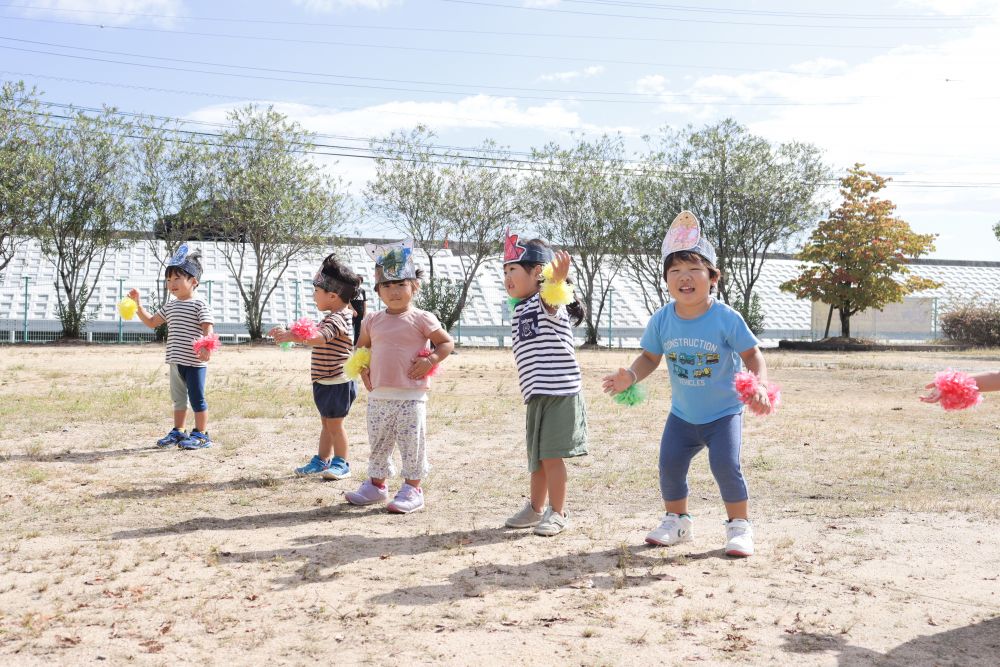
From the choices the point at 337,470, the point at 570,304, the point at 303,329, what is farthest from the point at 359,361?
the point at 570,304

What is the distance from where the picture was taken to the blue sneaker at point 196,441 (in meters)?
8.97

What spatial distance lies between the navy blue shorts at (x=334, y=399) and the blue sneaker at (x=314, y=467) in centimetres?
42

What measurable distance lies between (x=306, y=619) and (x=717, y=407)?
2.55 meters

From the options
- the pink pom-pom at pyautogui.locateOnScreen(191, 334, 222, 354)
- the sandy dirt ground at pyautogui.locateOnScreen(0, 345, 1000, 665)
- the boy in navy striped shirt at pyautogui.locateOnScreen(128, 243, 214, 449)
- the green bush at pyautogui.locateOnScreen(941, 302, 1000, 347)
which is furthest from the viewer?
the green bush at pyautogui.locateOnScreen(941, 302, 1000, 347)

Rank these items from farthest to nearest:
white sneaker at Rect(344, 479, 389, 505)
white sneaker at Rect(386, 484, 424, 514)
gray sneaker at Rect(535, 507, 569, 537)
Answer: white sneaker at Rect(344, 479, 389, 505) < white sneaker at Rect(386, 484, 424, 514) < gray sneaker at Rect(535, 507, 569, 537)

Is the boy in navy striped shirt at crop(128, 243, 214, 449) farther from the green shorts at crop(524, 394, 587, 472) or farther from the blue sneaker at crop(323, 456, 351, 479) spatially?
the green shorts at crop(524, 394, 587, 472)

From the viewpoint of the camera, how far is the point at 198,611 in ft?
13.8

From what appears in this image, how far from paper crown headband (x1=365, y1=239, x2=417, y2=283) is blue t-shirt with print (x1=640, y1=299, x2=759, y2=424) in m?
1.97

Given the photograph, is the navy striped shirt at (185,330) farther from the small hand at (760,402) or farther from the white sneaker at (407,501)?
the small hand at (760,402)

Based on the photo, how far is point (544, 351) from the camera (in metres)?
5.94

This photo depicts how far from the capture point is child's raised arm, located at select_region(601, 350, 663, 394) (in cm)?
552

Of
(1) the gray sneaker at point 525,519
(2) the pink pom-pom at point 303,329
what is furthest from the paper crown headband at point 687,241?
(2) the pink pom-pom at point 303,329

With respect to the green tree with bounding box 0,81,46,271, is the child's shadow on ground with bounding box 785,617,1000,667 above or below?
below

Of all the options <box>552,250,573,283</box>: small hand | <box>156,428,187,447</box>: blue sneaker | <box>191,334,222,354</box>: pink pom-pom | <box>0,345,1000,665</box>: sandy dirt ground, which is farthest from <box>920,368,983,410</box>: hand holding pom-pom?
<box>156,428,187,447</box>: blue sneaker
